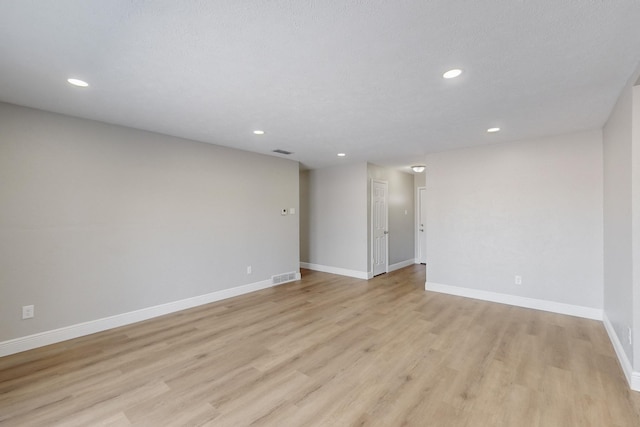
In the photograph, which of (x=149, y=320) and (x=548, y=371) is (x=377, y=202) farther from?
(x=149, y=320)

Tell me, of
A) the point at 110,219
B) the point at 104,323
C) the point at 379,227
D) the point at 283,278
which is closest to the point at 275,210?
the point at 283,278

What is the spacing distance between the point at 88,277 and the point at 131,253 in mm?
495

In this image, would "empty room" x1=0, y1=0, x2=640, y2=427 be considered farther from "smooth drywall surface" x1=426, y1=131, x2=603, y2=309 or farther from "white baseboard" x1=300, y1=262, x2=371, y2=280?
"white baseboard" x1=300, y1=262, x2=371, y2=280

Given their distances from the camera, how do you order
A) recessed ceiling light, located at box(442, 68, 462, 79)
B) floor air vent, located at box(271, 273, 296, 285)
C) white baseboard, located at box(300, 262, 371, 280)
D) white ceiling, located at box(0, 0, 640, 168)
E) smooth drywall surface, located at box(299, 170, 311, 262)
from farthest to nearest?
smooth drywall surface, located at box(299, 170, 311, 262), white baseboard, located at box(300, 262, 371, 280), floor air vent, located at box(271, 273, 296, 285), recessed ceiling light, located at box(442, 68, 462, 79), white ceiling, located at box(0, 0, 640, 168)

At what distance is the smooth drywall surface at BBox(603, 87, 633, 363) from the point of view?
7.60 ft

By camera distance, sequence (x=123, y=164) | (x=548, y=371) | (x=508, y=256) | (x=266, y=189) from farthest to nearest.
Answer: (x=266, y=189) → (x=508, y=256) → (x=123, y=164) → (x=548, y=371)

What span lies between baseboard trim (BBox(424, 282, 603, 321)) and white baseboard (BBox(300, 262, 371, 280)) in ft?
4.36

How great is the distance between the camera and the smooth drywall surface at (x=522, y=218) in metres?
3.68

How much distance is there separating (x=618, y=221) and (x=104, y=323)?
574 cm

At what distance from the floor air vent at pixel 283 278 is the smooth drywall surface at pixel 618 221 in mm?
4638

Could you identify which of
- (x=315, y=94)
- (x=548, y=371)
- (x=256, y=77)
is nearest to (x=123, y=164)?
(x=256, y=77)

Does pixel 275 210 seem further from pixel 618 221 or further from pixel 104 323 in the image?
pixel 618 221

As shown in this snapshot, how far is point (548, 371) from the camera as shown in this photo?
2449 mm


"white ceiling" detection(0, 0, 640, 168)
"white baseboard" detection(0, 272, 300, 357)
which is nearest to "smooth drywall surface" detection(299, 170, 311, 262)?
"white baseboard" detection(0, 272, 300, 357)
